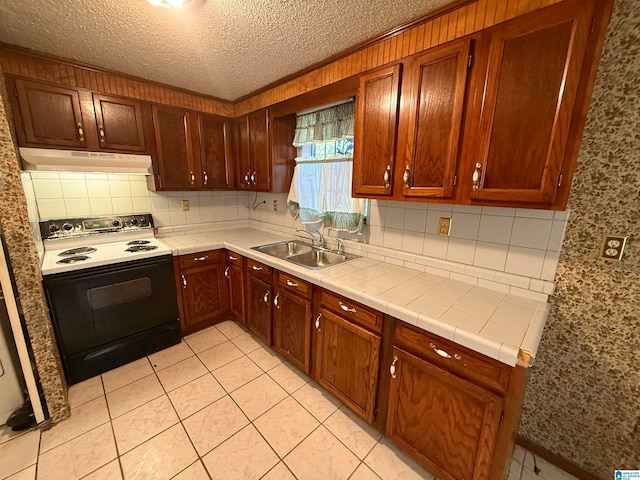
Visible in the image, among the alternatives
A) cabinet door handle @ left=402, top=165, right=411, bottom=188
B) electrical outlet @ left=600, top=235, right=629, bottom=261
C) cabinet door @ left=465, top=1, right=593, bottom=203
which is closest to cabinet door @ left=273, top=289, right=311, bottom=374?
cabinet door handle @ left=402, top=165, right=411, bottom=188

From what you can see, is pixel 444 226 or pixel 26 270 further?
pixel 444 226

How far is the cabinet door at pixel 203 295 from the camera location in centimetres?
236

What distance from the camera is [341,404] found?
1763mm

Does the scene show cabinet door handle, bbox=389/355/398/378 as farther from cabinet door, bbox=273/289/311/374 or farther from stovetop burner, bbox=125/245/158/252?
stovetop burner, bbox=125/245/158/252

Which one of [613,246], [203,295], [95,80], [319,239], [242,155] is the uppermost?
[95,80]

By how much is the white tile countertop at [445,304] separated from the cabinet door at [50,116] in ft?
5.47

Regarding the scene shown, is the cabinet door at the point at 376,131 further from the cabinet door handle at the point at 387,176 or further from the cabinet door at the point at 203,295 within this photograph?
the cabinet door at the point at 203,295

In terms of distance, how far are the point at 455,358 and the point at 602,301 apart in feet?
2.56

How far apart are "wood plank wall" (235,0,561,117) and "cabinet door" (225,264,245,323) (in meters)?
1.62

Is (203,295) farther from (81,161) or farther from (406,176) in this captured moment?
(406,176)

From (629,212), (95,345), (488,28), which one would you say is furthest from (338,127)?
(95,345)

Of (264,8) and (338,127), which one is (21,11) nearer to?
(264,8)

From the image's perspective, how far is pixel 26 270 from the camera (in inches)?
56.2

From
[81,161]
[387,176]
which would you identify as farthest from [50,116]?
[387,176]
